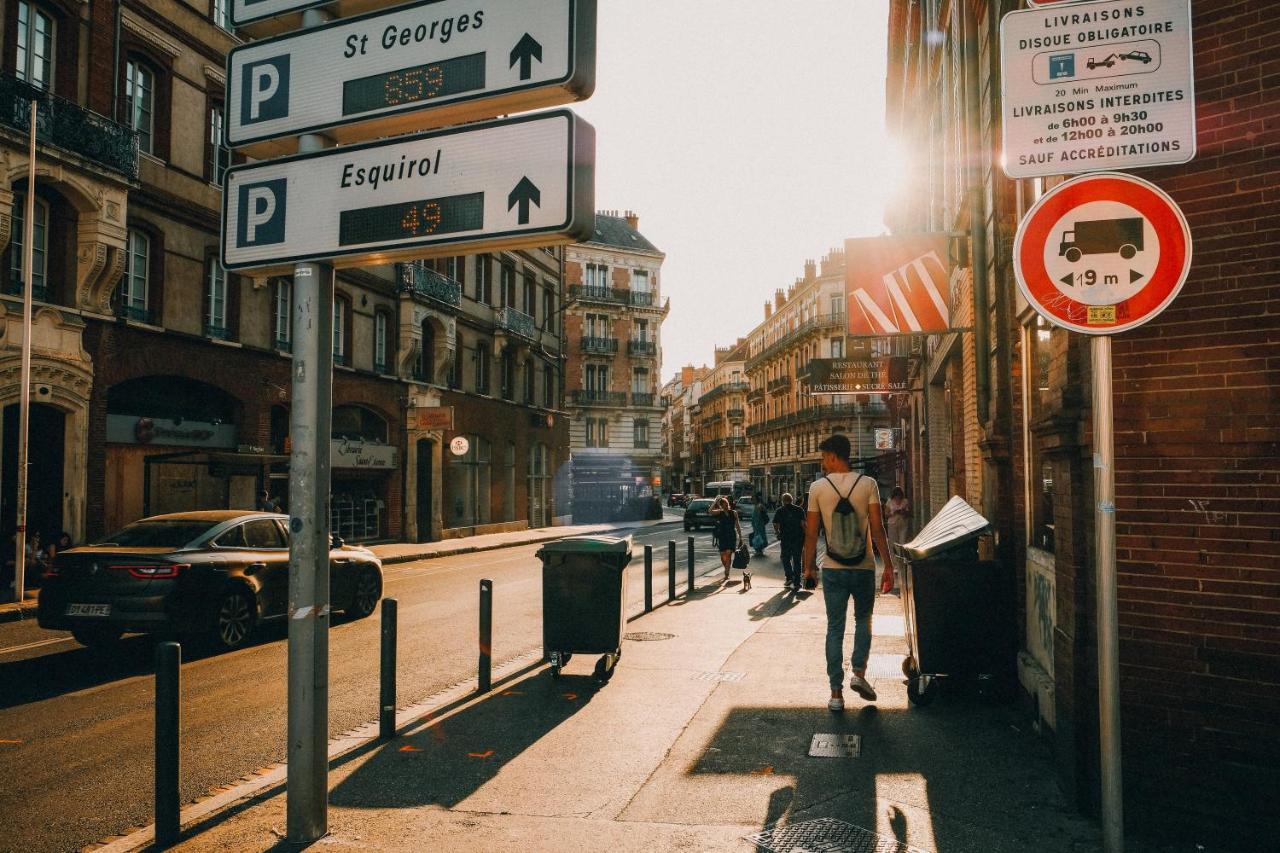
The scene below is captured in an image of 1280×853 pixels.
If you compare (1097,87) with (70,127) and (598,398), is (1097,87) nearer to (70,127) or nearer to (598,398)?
(70,127)

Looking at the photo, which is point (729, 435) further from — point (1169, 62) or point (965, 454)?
point (1169, 62)

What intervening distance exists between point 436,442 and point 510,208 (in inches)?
1155

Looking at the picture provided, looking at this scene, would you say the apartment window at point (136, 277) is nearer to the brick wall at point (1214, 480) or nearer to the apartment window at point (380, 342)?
the apartment window at point (380, 342)

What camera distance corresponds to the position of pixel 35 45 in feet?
56.1

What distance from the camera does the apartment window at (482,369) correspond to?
3725 centimetres

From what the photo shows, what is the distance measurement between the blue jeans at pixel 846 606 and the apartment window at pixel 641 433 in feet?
200

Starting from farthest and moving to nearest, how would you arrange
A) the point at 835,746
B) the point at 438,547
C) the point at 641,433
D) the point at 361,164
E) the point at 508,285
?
the point at 641,433 → the point at 508,285 → the point at 438,547 → the point at 835,746 → the point at 361,164

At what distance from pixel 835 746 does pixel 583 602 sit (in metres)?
2.97

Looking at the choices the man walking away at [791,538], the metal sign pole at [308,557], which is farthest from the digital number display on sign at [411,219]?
the man walking away at [791,538]

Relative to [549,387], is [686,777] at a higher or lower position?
lower

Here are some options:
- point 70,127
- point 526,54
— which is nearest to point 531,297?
point 70,127

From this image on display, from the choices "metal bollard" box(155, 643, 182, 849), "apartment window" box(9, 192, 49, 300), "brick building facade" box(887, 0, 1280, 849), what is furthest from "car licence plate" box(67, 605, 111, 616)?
"apartment window" box(9, 192, 49, 300)

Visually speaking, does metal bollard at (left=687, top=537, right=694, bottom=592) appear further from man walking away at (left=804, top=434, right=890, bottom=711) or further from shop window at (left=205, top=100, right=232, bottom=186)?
shop window at (left=205, top=100, right=232, bottom=186)

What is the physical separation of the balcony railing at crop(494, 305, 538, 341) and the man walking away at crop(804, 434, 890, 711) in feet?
103
